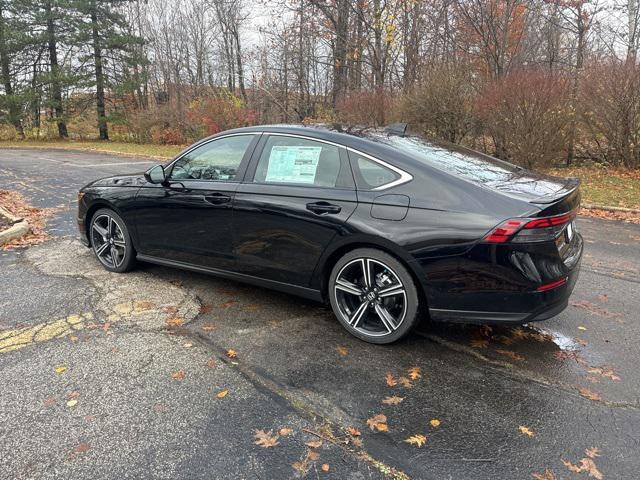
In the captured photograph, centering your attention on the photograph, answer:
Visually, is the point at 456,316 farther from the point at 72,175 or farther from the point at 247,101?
the point at 247,101

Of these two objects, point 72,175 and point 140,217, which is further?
point 72,175

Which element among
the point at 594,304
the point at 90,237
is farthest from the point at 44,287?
the point at 594,304

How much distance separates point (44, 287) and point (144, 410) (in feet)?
8.30

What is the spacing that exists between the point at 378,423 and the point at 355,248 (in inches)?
49.3

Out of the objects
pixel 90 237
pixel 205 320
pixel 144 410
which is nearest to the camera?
pixel 144 410

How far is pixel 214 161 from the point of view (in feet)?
13.9

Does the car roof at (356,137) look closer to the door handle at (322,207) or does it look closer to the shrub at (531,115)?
the door handle at (322,207)

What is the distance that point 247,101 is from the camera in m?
27.2

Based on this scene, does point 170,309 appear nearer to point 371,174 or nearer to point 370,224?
point 370,224

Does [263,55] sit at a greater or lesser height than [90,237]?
greater

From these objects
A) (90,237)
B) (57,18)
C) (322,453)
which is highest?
(57,18)

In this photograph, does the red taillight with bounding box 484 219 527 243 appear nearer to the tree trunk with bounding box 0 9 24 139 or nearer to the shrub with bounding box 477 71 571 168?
the shrub with bounding box 477 71 571 168

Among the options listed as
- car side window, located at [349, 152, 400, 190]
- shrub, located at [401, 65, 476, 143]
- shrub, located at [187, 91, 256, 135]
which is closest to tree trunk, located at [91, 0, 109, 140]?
shrub, located at [187, 91, 256, 135]

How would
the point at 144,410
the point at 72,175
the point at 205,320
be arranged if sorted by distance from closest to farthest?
the point at 144,410
the point at 205,320
the point at 72,175
